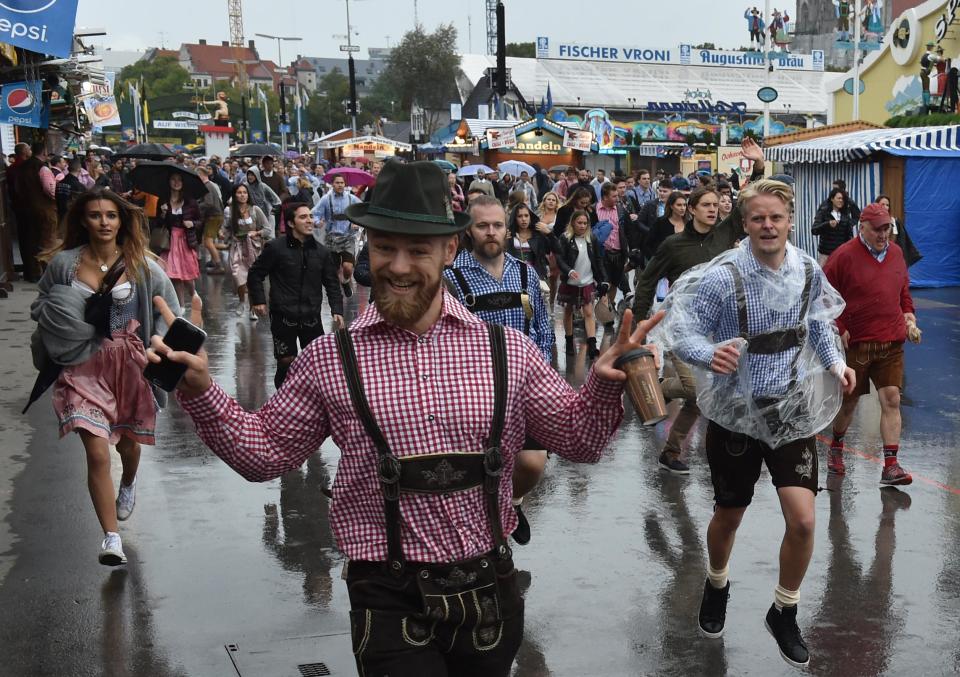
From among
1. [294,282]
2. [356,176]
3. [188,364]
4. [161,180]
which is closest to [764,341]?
[188,364]

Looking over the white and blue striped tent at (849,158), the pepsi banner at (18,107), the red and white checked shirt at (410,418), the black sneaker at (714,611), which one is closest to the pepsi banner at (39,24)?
the pepsi banner at (18,107)

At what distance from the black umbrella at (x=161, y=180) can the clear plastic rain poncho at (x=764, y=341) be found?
10.4 m

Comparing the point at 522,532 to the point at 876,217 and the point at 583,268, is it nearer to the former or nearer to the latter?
the point at 876,217

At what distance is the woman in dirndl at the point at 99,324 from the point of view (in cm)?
571

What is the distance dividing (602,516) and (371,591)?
4130 mm

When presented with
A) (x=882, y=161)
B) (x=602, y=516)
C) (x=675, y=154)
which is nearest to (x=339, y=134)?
(x=675, y=154)

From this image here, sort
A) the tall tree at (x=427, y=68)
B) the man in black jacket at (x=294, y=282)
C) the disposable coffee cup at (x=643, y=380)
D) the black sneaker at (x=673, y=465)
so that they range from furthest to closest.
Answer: the tall tree at (x=427, y=68)
the man in black jacket at (x=294, y=282)
the black sneaker at (x=673, y=465)
the disposable coffee cup at (x=643, y=380)

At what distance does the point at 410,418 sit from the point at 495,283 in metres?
3.25

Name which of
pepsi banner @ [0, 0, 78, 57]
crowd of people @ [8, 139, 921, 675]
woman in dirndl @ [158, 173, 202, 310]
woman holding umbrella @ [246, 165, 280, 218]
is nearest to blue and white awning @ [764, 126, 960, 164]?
woman holding umbrella @ [246, 165, 280, 218]

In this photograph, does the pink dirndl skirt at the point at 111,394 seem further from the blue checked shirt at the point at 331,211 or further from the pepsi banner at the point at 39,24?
the blue checked shirt at the point at 331,211

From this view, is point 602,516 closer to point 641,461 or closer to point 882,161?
point 641,461

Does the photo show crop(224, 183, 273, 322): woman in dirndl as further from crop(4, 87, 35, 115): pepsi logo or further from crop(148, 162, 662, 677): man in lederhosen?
crop(148, 162, 662, 677): man in lederhosen

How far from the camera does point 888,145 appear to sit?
1889 cm

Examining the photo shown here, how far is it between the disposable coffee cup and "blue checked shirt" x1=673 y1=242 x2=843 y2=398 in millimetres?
1927
